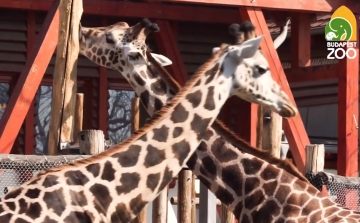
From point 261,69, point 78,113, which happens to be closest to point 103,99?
point 78,113

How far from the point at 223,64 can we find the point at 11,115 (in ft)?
14.6

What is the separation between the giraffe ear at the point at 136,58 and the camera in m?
8.02

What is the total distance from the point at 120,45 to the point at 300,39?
504 centimetres

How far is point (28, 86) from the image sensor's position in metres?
10.0

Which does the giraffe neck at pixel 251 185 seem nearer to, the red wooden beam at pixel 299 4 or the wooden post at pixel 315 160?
the wooden post at pixel 315 160

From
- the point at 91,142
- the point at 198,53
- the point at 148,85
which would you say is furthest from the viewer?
the point at 198,53

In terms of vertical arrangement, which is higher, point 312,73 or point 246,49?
point 312,73

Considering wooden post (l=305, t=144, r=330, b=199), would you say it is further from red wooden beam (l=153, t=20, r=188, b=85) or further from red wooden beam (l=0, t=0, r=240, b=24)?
red wooden beam (l=0, t=0, r=240, b=24)

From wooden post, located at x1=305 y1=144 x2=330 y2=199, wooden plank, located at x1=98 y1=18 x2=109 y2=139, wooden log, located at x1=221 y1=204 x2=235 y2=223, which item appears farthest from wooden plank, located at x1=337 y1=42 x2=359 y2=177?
wooden post, located at x1=305 y1=144 x2=330 y2=199

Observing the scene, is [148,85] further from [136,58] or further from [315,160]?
[315,160]

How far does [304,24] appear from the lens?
42.2 feet

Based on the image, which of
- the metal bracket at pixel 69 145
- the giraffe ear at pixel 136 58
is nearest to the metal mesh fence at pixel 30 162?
the metal bracket at pixel 69 145

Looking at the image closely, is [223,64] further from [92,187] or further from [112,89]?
[112,89]

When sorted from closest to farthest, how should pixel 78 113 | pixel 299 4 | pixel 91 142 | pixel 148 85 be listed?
pixel 148 85
pixel 91 142
pixel 78 113
pixel 299 4
